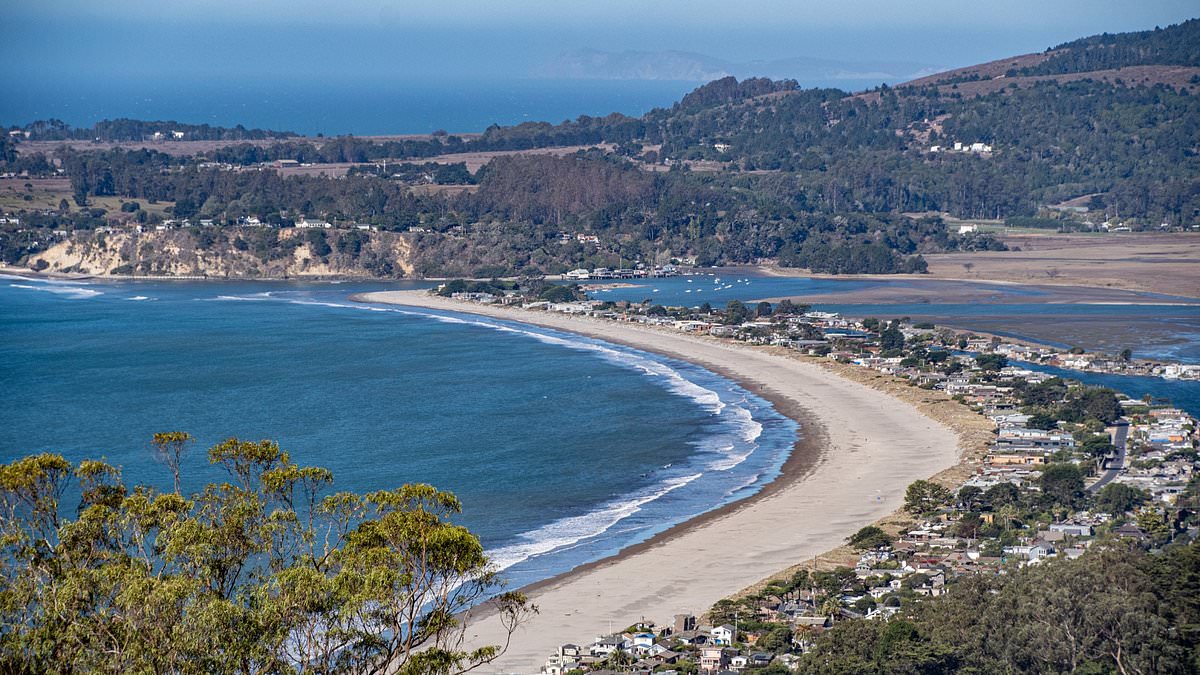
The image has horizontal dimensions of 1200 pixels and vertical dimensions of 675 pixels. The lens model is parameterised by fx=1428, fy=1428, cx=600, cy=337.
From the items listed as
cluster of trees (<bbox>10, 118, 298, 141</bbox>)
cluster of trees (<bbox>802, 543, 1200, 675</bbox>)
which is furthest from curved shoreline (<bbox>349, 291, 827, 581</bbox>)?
cluster of trees (<bbox>10, 118, 298, 141</bbox>)

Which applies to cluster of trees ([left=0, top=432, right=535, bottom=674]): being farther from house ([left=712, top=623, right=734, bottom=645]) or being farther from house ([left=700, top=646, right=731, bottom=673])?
house ([left=712, top=623, right=734, bottom=645])

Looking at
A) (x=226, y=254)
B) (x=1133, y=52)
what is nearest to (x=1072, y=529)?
(x=226, y=254)

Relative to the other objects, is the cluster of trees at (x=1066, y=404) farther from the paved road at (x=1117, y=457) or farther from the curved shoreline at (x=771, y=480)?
the curved shoreline at (x=771, y=480)

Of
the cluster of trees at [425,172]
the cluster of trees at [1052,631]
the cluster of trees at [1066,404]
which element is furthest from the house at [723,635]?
the cluster of trees at [425,172]

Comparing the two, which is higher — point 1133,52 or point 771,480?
point 1133,52

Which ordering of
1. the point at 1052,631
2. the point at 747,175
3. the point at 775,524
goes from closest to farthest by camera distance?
1. the point at 1052,631
2. the point at 775,524
3. the point at 747,175

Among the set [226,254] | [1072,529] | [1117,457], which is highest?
[1072,529]

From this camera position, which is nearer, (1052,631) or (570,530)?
(1052,631)

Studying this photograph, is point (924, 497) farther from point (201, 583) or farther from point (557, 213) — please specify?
point (557, 213)
